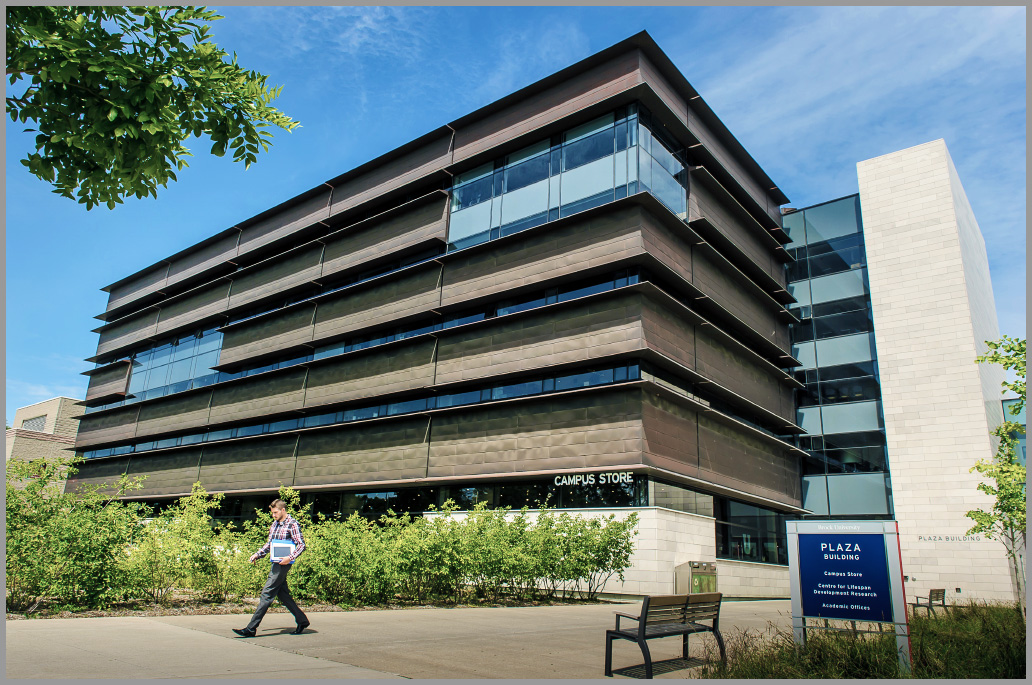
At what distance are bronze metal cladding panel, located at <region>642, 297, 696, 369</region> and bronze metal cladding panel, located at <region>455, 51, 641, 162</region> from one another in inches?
348

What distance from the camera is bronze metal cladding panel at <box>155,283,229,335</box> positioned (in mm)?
44438

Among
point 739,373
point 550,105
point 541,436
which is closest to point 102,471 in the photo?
point 541,436

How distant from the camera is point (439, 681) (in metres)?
6.81

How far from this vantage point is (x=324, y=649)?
895 cm

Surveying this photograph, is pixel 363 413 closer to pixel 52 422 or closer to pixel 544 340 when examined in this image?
pixel 544 340

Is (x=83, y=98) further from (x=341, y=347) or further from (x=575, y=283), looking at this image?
(x=341, y=347)

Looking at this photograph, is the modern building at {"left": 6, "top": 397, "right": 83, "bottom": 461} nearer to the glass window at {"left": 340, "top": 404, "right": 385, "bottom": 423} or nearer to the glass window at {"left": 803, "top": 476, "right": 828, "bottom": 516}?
the glass window at {"left": 340, "top": 404, "right": 385, "bottom": 423}

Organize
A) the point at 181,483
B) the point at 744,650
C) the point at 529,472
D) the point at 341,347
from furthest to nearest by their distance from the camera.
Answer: the point at 181,483 → the point at 341,347 → the point at 529,472 → the point at 744,650

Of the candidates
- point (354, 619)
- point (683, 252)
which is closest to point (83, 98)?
point (354, 619)

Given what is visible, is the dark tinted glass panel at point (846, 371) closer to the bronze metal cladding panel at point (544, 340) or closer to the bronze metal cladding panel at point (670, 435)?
the bronze metal cladding panel at point (670, 435)

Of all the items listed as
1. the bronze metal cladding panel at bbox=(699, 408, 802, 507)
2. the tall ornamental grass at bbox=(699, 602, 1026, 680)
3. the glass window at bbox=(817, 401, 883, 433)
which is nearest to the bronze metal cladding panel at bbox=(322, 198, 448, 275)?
the bronze metal cladding panel at bbox=(699, 408, 802, 507)

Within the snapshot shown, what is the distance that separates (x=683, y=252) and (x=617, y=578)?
1300 centimetres

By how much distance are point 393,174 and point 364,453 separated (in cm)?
1444

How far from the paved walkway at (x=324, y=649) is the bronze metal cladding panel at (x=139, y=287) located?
44335mm
